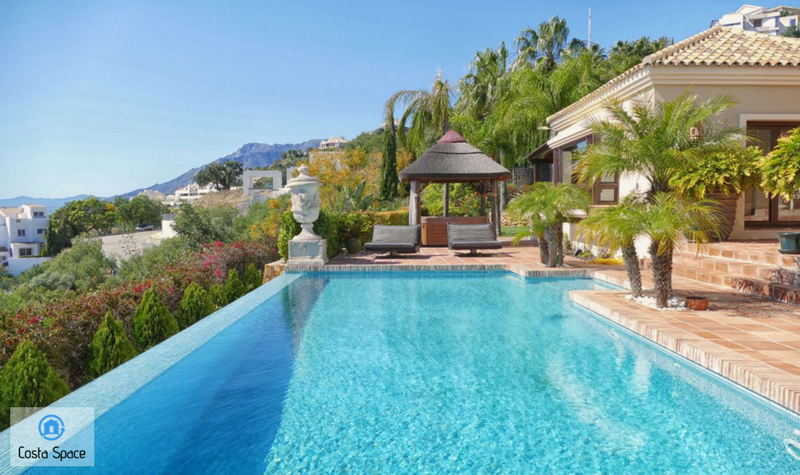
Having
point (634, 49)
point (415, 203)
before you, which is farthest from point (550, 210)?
point (634, 49)

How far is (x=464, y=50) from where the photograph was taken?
32750mm

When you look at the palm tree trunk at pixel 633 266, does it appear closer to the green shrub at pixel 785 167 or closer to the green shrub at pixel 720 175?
the green shrub at pixel 785 167

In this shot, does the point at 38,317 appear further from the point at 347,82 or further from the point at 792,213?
the point at 347,82

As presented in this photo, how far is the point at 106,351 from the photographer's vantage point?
5.24m

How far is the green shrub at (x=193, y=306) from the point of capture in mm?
7473

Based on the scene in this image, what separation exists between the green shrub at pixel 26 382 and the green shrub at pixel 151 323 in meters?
2.02

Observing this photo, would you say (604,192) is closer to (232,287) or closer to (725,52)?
(725,52)

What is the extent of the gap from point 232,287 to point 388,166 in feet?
58.3

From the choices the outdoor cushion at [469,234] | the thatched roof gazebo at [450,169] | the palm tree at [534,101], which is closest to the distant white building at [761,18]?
the palm tree at [534,101]

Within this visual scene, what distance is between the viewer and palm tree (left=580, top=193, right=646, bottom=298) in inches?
250

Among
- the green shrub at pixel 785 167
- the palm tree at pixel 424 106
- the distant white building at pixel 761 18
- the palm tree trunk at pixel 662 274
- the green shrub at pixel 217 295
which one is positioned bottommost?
the green shrub at pixel 217 295

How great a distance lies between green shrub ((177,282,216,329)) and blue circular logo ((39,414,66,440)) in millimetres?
3961

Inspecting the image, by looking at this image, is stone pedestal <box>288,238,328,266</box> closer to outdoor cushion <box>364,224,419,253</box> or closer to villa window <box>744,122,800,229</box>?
outdoor cushion <box>364,224,419,253</box>

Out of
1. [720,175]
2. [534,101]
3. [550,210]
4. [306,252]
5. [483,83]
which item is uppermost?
[483,83]
